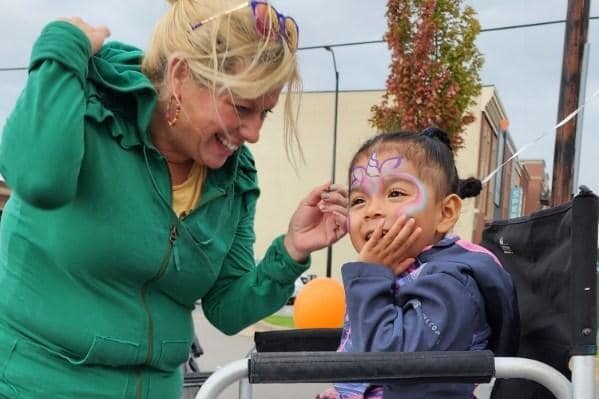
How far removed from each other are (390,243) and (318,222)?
1.09 feet

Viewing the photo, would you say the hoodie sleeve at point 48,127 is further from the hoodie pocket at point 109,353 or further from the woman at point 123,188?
the hoodie pocket at point 109,353

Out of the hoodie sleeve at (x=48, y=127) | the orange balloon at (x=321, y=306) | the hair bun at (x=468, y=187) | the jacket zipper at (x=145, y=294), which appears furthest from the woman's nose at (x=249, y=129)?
the orange balloon at (x=321, y=306)

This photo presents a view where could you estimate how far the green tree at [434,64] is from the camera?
724cm

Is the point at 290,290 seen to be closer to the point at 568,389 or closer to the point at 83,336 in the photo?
the point at 83,336

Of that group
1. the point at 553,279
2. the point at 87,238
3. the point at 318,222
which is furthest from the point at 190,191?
the point at 553,279

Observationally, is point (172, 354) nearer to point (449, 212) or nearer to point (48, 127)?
point (48, 127)

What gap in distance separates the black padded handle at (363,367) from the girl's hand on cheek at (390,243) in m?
0.38

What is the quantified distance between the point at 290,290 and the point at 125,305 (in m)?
0.52

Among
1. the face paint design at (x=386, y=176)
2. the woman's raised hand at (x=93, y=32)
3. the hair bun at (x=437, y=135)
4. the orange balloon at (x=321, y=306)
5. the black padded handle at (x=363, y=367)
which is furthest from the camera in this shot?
the orange balloon at (x=321, y=306)

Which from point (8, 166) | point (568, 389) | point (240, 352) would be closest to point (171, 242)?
point (8, 166)

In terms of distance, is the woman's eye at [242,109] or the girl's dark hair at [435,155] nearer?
the woman's eye at [242,109]

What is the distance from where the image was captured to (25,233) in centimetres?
133

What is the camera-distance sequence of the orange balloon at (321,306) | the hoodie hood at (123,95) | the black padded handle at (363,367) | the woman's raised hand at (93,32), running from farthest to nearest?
the orange balloon at (321,306) → the hoodie hood at (123,95) → the woman's raised hand at (93,32) → the black padded handle at (363,367)

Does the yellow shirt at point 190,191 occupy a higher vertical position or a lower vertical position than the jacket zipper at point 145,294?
higher
